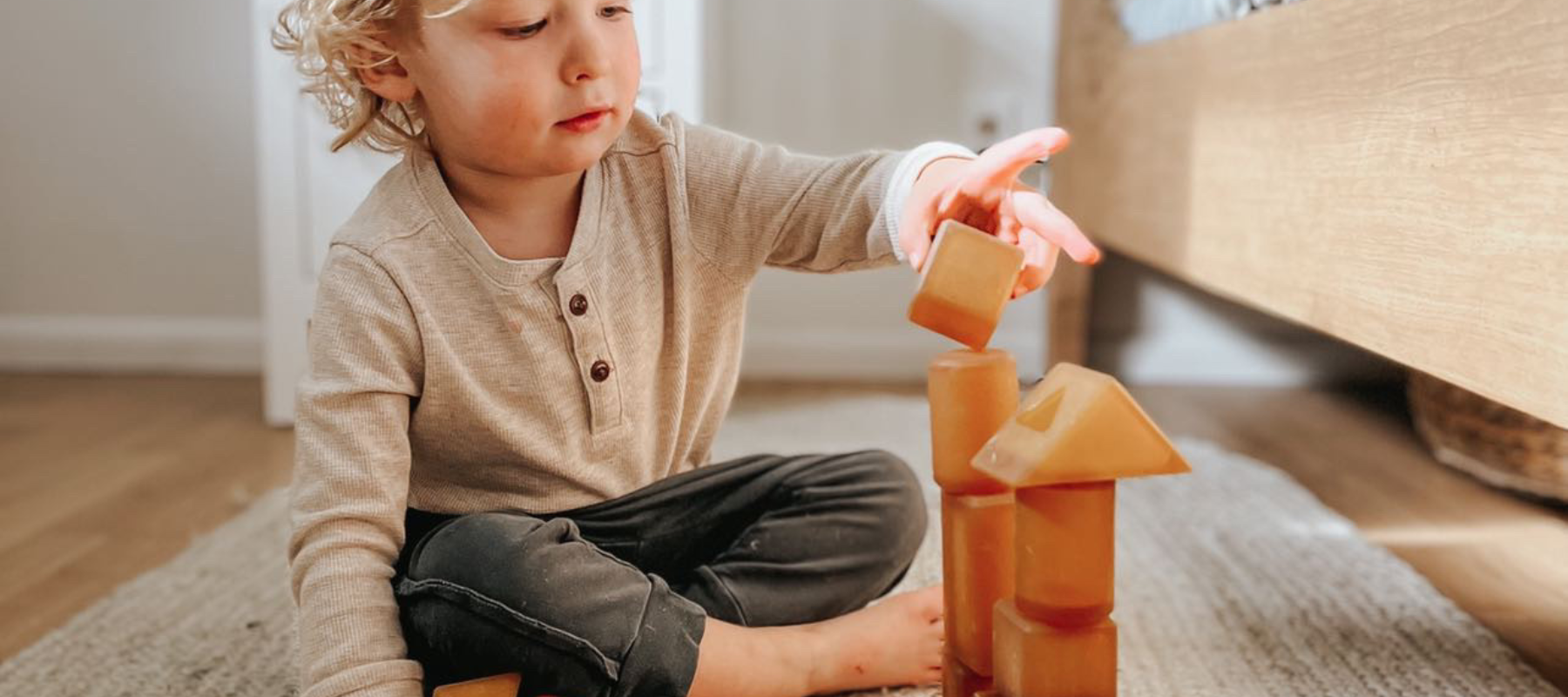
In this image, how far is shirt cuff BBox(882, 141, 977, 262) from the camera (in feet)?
2.32

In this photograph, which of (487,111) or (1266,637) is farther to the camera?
(1266,637)

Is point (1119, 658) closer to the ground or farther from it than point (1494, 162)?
closer to the ground

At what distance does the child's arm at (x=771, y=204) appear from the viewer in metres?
0.77

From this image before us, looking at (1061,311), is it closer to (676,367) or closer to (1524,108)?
(676,367)

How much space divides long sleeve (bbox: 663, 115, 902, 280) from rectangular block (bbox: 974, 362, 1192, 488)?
25 cm

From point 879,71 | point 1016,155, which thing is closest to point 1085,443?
point 1016,155

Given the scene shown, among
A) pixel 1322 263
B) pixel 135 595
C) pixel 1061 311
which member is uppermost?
pixel 1322 263

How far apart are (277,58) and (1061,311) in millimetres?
941

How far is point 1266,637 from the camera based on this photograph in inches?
34.1

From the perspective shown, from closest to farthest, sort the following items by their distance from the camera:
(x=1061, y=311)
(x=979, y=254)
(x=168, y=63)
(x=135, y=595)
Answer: (x=979, y=254) → (x=135, y=595) → (x=1061, y=311) → (x=168, y=63)

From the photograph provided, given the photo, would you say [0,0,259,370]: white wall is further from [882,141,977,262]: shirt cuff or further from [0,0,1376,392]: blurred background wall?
[882,141,977,262]: shirt cuff

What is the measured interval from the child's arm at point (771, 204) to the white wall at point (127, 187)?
3.94ft

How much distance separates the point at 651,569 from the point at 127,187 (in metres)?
1.35

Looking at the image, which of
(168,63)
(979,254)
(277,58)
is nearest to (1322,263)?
(979,254)
